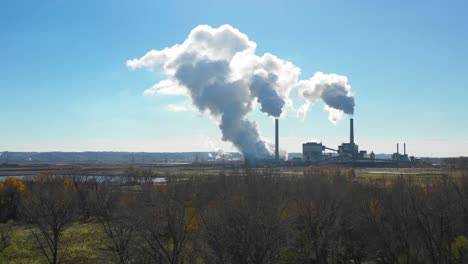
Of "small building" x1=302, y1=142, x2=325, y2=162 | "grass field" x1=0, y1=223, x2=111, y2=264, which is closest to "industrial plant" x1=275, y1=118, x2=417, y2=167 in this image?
"small building" x1=302, y1=142, x2=325, y2=162

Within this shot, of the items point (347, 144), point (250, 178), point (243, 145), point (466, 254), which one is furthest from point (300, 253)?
point (347, 144)

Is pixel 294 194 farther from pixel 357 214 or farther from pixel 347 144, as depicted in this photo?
pixel 347 144

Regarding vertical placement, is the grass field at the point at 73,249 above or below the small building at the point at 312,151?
below

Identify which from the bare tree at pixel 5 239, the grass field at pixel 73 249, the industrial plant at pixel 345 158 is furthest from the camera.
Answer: the industrial plant at pixel 345 158

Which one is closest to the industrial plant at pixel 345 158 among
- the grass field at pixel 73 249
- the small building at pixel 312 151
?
the small building at pixel 312 151

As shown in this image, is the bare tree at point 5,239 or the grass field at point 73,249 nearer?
the bare tree at point 5,239

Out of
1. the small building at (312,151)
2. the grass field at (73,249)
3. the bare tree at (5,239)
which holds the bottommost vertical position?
the grass field at (73,249)

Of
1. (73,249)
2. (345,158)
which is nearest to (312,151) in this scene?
(345,158)

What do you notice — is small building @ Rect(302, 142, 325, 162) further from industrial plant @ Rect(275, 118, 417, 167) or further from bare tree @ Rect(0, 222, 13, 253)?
bare tree @ Rect(0, 222, 13, 253)

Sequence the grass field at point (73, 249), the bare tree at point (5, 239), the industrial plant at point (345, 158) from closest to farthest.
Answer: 1. the bare tree at point (5, 239)
2. the grass field at point (73, 249)
3. the industrial plant at point (345, 158)

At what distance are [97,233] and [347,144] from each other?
105570mm

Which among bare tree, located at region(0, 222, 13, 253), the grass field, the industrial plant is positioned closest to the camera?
bare tree, located at region(0, 222, 13, 253)

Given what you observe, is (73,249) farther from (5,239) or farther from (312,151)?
(312,151)

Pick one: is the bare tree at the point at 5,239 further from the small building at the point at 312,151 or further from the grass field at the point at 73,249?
the small building at the point at 312,151
